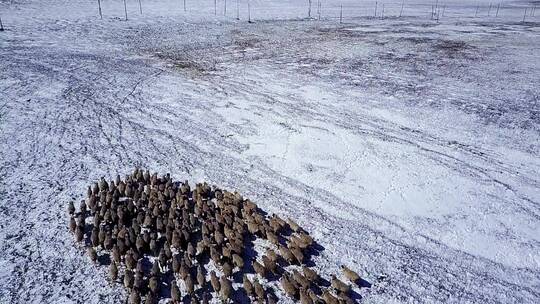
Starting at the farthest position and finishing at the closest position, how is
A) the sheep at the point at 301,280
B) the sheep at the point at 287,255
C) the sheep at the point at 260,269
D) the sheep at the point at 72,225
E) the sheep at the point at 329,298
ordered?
the sheep at the point at 72,225
the sheep at the point at 287,255
the sheep at the point at 260,269
the sheep at the point at 301,280
the sheep at the point at 329,298

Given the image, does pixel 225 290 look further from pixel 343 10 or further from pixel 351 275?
pixel 343 10

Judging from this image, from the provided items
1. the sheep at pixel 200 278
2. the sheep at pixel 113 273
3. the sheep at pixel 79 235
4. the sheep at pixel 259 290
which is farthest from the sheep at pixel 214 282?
the sheep at pixel 79 235

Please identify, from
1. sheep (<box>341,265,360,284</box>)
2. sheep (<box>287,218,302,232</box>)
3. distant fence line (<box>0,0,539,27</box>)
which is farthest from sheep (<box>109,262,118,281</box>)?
distant fence line (<box>0,0,539,27</box>)

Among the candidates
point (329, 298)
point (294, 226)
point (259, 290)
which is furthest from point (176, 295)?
point (294, 226)

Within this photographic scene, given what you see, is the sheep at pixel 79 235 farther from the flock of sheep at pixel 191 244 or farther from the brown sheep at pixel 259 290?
the brown sheep at pixel 259 290

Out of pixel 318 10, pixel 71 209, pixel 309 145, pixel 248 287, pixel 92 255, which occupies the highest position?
pixel 318 10

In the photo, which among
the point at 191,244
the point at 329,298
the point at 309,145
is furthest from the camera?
the point at 309,145

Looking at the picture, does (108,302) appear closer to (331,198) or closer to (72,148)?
(331,198)
